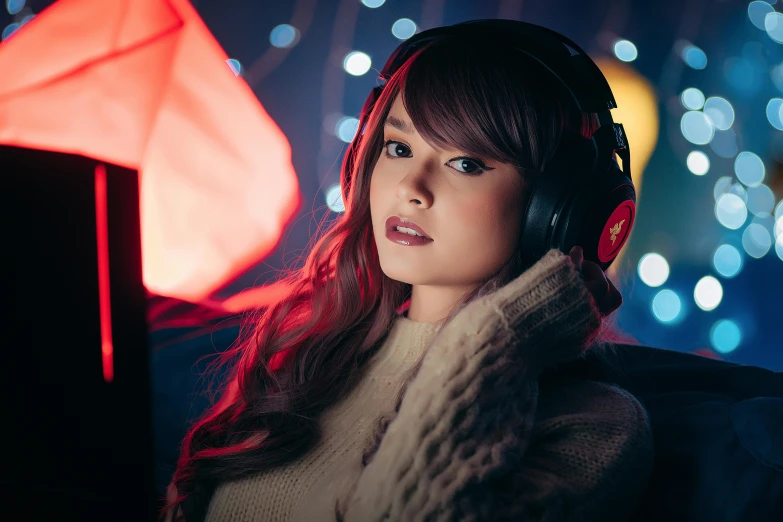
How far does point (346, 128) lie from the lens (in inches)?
59.9

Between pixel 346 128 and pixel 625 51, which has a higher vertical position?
pixel 625 51

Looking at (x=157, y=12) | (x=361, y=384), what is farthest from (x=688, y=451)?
(x=157, y=12)

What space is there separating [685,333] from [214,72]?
141cm

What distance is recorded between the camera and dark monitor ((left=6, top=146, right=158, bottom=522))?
0.69 m

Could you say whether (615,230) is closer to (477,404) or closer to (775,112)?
(477,404)

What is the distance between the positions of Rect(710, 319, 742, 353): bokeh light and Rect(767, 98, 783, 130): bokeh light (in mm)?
482

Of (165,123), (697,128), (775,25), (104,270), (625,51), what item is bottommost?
(165,123)

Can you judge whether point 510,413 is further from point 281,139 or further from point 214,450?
point 281,139

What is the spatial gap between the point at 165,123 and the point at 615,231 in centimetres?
125

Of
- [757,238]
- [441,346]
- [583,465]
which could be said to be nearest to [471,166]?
[441,346]

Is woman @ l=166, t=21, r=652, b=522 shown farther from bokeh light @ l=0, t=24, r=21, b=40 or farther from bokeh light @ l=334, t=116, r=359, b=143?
bokeh light @ l=0, t=24, r=21, b=40

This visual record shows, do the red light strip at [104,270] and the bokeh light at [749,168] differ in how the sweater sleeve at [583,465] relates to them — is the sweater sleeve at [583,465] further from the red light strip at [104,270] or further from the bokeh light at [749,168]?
the bokeh light at [749,168]

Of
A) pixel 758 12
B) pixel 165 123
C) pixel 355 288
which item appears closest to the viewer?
pixel 355 288

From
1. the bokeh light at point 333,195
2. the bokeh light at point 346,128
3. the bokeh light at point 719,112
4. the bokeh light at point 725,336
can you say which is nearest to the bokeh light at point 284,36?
the bokeh light at point 346,128
